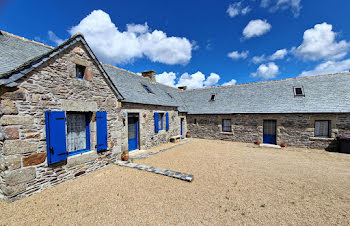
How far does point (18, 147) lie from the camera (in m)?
4.06

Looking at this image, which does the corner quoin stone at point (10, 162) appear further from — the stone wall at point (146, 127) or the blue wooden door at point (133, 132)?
the blue wooden door at point (133, 132)

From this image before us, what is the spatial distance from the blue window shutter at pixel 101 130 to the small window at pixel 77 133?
372 millimetres

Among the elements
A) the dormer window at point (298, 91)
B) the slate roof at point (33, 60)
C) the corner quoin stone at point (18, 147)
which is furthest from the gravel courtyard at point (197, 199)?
the dormer window at point (298, 91)

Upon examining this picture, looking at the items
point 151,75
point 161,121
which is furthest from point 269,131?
point 151,75

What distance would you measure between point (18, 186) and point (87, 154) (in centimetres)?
194

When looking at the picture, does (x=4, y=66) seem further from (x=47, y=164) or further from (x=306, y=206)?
(x=306, y=206)

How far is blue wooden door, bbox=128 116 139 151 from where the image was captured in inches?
354

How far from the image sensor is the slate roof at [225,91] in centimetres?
498

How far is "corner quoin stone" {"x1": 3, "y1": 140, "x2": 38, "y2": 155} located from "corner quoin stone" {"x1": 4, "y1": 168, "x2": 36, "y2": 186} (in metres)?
0.52

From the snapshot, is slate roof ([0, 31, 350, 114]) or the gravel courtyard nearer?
the gravel courtyard

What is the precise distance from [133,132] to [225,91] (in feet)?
34.9

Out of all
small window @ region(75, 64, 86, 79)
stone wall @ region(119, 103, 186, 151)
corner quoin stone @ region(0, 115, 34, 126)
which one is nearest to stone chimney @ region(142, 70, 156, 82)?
stone wall @ region(119, 103, 186, 151)

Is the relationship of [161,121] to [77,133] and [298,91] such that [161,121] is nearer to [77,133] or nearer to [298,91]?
[77,133]

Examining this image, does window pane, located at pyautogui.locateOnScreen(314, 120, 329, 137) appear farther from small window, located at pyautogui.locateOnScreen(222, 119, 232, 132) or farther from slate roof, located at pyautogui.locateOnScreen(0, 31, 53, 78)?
slate roof, located at pyautogui.locateOnScreen(0, 31, 53, 78)
